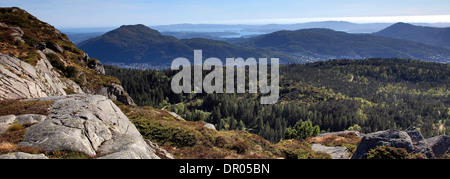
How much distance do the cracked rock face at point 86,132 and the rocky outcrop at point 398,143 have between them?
81.6ft

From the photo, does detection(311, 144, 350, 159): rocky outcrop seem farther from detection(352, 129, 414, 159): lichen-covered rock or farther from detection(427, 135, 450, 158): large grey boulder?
detection(427, 135, 450, 158): large grey boulder

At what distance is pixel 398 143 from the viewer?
25.6m

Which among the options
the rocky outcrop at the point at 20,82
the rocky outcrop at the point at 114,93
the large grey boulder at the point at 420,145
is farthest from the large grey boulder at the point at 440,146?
the rocky outcrop at the point at 114,93

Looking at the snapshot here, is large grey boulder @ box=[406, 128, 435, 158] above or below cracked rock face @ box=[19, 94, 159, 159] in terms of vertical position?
below

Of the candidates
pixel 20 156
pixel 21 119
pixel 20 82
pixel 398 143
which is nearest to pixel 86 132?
pixel 20 156

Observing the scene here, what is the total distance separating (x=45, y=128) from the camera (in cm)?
1786

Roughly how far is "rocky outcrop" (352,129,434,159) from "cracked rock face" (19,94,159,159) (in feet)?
81.6

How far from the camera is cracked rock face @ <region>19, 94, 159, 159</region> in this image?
16.3 metres

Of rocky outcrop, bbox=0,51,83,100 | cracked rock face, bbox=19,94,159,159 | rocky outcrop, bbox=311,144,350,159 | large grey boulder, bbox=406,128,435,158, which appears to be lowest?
rocky outcrop, bbox=311,144,350,159

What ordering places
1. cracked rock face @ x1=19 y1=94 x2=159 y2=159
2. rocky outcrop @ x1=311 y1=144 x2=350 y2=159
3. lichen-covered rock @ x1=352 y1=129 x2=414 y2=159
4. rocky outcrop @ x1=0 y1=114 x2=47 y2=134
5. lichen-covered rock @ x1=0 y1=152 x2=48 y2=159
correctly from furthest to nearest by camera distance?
1. rocky outcrop @ x1=311 y1=144 x2=350 y2=159
2. lichen-covered rock @ x1=352 y1=129 x2=414 y2=159
3. rocky outcrop @ x1=0 y1=114 x2=47 y2=134
4. cracked rock face @ x1=19 y1=94 x2=159 y2=159
5. lichen-covered rock @ x1=0 y1=152 x2=48 y2=159

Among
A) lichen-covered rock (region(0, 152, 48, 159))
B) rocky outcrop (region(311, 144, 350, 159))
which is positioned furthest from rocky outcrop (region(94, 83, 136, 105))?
rocky outcrop (region(311, 144, 350, 159))

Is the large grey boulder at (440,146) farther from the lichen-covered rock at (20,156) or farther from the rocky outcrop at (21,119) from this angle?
the rocky outcrop at (21,119)

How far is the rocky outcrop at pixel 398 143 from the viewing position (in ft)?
83.3

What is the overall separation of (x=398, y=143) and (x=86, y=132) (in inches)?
1310
